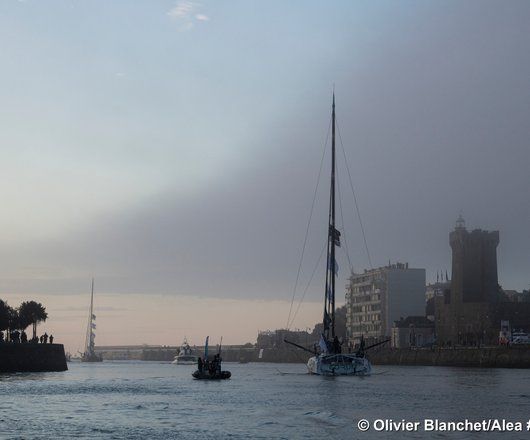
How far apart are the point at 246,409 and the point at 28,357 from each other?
8763cm

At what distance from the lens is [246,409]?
91.4 meters

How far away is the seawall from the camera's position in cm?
16325

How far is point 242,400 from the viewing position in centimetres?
10456

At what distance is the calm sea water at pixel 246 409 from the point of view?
70812 millimetres

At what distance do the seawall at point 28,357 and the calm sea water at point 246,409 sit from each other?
103ft

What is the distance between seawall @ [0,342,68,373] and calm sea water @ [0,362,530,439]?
31.4 metres

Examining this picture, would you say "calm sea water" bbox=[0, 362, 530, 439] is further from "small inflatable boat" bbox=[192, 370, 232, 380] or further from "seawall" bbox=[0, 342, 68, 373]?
"seawall" bbox=[0, 342, 68, 373]

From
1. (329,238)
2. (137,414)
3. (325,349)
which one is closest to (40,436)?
(137,414)

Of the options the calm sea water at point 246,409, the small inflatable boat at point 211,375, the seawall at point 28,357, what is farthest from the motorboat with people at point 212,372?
the seawall at point 28,357

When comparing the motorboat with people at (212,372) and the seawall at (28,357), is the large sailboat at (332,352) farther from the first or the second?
the seawall at (28,357)

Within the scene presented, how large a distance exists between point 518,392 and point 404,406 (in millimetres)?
26264

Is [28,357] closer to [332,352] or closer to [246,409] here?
[332,352]

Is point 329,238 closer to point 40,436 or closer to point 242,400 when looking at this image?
point 242,400

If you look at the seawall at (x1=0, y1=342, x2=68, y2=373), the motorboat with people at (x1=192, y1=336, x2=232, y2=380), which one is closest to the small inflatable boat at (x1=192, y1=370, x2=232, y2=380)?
the motorboat with people at (x1=192, y1=336, x2=232, y2=380)
